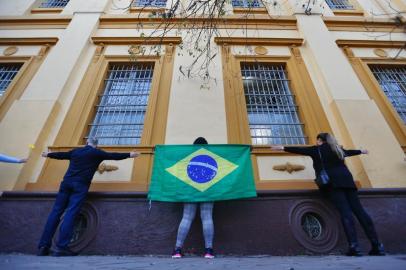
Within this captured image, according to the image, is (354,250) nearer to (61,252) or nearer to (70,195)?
(61,252)

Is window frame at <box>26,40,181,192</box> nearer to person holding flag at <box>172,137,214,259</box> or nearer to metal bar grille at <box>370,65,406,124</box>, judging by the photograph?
person holding flag at <box>172,137,214,259</box>

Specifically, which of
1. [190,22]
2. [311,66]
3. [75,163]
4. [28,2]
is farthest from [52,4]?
[311,66]

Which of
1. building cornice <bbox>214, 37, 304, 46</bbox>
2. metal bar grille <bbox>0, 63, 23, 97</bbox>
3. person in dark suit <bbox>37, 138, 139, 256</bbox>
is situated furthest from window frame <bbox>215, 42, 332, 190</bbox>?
metal bar grille <bbox>0, 63, 23, 97</bbox>

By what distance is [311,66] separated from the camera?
7.38 m

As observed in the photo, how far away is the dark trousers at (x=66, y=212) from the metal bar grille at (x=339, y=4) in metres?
11.3

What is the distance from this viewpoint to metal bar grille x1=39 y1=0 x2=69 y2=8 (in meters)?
9.84

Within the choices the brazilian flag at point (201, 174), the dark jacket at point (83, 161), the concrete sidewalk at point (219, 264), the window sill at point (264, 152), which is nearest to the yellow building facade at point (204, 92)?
the window sill at point (264, 152)

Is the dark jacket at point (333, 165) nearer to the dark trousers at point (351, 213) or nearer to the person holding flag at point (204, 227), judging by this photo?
the dark trousers at point (351, 213)

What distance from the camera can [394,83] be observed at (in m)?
7.50

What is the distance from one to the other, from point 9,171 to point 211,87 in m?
4.89

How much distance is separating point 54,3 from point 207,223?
35.3 ft

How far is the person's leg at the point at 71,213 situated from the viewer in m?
3.82

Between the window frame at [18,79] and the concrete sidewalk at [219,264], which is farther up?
the window frame at [18,79]

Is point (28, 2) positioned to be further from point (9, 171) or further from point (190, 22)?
point (9, 171)
